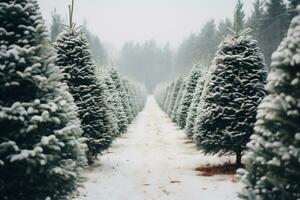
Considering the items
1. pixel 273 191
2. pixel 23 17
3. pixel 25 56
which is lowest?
pixel 273 191

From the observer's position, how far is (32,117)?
7.49m

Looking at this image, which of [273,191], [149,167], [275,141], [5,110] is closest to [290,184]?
[273,191]

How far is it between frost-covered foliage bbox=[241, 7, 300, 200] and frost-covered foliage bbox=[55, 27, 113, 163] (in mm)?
9794

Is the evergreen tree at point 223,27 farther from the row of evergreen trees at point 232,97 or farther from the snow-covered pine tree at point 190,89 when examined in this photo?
the row of evergreen trees at point 232,97

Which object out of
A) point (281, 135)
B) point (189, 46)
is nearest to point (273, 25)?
point (281, 135)

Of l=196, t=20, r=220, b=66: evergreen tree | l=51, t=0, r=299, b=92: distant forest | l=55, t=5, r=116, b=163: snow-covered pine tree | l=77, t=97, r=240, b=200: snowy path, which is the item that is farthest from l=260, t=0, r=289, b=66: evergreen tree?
l=55, t=5, r=116, b=163: snow-covered pine tree

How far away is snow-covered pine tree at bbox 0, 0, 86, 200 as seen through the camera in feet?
24.2

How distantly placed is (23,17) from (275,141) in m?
5.43

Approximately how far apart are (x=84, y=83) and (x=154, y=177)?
4.50m

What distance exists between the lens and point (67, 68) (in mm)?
16016

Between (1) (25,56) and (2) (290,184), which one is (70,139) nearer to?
(1) (25,56)

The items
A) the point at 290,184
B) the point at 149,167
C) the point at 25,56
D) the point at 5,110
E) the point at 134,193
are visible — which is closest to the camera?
the point at 290,184

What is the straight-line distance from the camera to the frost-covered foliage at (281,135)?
6259 mm

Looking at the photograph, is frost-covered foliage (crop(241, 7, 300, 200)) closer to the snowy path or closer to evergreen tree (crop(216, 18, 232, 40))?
the snowy path
